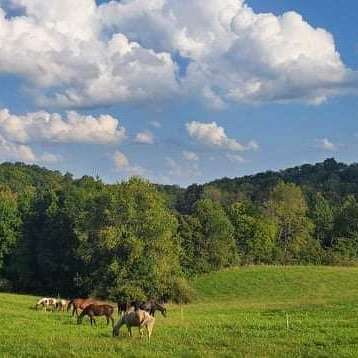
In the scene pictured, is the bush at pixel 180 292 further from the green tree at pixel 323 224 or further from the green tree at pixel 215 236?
the green tree at pixel 323 224

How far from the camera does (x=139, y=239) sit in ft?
227

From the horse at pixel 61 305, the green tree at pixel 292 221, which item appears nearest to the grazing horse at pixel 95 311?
the horse at pixel 61 305

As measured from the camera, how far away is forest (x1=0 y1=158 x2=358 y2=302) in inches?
2719

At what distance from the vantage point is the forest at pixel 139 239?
69.1 m

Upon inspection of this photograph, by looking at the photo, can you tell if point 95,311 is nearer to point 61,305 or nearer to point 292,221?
point 61,305

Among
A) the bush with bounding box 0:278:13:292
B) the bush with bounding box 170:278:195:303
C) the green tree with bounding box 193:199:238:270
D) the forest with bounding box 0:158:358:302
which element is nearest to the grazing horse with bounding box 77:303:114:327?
the forest with bounding box 0:158:358:302

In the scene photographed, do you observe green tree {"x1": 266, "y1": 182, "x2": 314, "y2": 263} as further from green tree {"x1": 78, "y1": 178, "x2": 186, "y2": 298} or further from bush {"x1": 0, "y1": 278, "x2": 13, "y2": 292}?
bush {"x1": 0, "y1": 278, "x2": 13, "y2": 292}

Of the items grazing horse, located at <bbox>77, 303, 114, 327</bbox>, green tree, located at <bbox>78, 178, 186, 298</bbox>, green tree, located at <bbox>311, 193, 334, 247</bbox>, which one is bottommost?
grazing horse, located at <bbox>77, 303, 114, 327</bbox>

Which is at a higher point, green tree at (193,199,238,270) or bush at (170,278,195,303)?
green tree at (193,199,238,270)

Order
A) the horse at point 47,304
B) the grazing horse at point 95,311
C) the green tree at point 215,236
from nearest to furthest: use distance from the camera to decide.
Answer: the grazing horse at point 95,311 → the horse at point 47,304 → the green tree at point 215,236

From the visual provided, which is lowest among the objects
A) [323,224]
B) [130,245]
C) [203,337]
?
[203,337]

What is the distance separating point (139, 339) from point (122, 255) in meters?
43.6

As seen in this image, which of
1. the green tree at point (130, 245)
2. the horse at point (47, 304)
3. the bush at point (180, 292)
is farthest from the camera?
the bush at point (180, 292)

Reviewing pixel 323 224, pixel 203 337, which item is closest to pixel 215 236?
pixel 323 224
